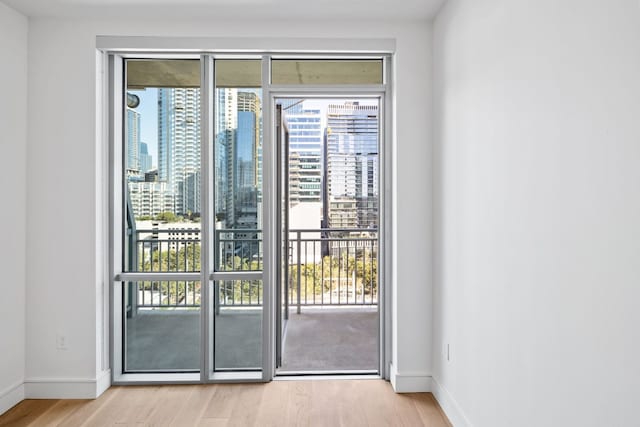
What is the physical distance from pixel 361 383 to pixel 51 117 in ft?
9.70

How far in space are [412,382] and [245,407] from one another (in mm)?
1184

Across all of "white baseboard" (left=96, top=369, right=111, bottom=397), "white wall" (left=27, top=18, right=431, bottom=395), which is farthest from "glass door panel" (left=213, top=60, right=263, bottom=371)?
"white baseboard" (left=96, top=369, right=111, bottom=397)

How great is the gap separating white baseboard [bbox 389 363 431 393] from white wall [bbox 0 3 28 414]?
2.64 m

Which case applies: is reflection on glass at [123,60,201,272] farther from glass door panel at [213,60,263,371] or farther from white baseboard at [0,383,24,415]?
white baseboard at [0,383,24,415]

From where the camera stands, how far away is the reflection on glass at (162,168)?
118 inches

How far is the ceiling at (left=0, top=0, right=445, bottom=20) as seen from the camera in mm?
2508

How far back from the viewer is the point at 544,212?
1.49 metres

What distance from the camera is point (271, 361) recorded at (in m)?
2.95

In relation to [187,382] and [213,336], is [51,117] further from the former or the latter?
[187,382]

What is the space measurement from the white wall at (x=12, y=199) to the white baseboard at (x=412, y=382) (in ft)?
8.65

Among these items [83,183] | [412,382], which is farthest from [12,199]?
[412,382]

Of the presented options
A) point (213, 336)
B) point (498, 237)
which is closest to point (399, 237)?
point (498, 237)

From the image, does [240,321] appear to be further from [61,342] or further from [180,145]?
[180,145]

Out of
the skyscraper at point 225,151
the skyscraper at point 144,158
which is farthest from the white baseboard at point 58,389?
the skyscraper at point 144,158
